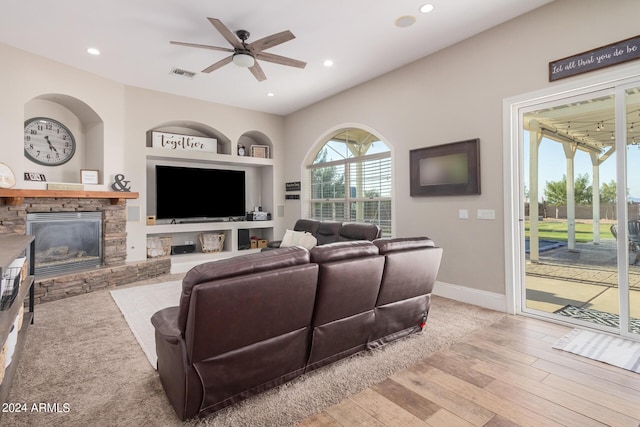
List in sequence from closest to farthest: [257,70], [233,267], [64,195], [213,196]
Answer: [233,267], [257,70], [64,195], [213,196]

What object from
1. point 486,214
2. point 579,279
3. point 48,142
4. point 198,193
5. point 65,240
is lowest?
point 579,279

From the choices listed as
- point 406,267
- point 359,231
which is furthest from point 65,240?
point 406,267

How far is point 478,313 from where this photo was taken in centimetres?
348

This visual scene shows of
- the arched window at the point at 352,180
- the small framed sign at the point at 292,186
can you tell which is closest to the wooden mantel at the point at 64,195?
the small framed sign at the point at 292,186

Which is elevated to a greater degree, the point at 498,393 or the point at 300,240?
the point at 300,240

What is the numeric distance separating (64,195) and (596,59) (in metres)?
6.15

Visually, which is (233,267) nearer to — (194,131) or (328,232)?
(328,232)

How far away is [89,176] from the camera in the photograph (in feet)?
15.3

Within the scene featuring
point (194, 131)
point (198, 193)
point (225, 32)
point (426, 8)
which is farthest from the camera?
point (194, 131)

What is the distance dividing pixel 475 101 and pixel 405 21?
1.22 metres

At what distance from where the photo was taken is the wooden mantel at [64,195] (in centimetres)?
375

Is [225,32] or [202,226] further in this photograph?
[202,226]

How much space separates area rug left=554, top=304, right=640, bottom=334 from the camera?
279cm

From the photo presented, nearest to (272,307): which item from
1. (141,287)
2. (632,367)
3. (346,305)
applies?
(346,305)
